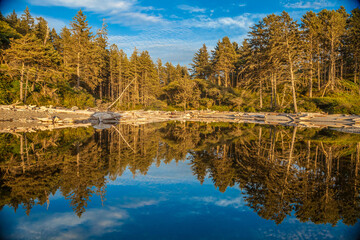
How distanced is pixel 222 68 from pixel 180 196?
49798 mm

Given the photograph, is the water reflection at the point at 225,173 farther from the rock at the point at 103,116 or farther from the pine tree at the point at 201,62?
the pine tree at the point at 201,62

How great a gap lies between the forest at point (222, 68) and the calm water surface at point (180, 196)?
57.6ft

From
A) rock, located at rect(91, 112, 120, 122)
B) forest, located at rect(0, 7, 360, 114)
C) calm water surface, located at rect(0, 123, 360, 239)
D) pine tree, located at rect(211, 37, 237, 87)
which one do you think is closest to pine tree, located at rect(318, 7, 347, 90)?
forest, located at rect(0, 7, 360, 114)

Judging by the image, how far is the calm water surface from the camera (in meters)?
2.84

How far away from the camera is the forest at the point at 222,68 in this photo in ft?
86.3

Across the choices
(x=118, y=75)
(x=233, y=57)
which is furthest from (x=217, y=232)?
(x=118, y=75)

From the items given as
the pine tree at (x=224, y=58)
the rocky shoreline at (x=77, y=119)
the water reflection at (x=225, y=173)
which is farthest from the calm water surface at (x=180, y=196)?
the pine tree at (x=224, y=58)

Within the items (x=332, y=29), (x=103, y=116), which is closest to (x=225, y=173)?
(x=103, y=116)

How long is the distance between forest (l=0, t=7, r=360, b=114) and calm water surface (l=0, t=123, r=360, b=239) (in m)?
17.5

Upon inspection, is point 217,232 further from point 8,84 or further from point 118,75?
point 118,75

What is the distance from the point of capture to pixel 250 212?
3.29 m

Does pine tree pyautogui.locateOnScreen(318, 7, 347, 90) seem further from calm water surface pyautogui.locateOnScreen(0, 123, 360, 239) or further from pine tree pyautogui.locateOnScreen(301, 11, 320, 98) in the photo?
calm water surface pyautogui.locateOnScreen(0, 123, 360, 239)

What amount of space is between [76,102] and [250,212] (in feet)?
112

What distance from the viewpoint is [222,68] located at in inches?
1987
